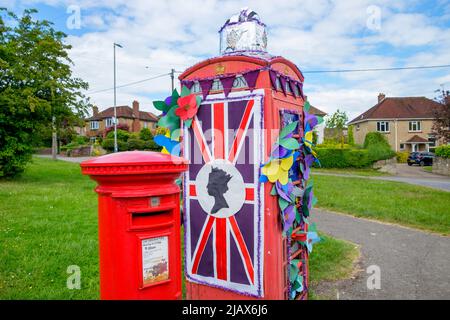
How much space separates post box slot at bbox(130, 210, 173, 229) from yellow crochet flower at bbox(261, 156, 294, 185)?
1.01 metres

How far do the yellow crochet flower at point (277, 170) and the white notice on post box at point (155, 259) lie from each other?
108 cm

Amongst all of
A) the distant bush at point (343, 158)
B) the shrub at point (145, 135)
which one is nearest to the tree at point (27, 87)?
the distant bush at point (343, 158)

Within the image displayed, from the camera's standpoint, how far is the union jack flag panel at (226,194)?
10.1ft

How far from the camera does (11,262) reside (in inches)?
190

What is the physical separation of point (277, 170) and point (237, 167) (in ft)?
1.19

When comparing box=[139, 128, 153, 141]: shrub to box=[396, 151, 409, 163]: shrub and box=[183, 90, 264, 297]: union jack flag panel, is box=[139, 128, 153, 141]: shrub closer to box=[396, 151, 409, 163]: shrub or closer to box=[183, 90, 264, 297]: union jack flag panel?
box=[396, 151, 409, 163]: shrub

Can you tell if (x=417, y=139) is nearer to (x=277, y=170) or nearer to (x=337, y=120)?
(x=337, y=120)

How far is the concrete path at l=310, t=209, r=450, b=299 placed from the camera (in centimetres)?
421

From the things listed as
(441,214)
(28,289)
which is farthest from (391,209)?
(28,289)

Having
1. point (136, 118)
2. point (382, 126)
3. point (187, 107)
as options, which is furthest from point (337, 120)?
point (187, 107)

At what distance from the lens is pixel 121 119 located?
5897 centimetres

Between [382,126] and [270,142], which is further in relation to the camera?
[382,126]

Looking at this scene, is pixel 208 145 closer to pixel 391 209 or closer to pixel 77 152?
pixel 391 209

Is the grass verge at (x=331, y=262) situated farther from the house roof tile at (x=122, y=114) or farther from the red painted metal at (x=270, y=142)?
the house roof tile at (x=122, y=114)
